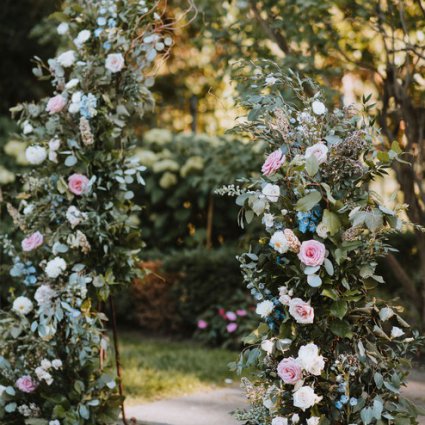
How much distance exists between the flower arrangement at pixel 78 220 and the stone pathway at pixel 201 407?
0.62 m

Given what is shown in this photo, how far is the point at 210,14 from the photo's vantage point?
223 inches

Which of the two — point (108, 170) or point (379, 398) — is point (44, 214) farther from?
point (379, 398)

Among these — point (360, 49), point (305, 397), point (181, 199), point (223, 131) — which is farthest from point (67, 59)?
point (181, 199)

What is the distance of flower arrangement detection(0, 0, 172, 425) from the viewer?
11.4 feet

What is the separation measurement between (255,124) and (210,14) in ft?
10.4

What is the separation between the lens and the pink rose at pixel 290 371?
246cm

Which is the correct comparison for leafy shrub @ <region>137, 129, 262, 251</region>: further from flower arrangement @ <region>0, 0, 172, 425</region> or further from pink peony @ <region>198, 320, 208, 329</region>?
flower arrangement @ <region>0, 0, 172, 425</region>

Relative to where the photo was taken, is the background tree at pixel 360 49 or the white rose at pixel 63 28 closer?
the white rose at pixel 63 28

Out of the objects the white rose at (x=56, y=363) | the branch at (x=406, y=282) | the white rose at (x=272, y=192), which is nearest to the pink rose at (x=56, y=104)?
the white rose at (x=56, y=363)

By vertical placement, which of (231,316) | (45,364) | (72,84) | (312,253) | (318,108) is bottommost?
(231,316)

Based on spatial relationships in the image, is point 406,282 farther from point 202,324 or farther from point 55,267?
point 55,267

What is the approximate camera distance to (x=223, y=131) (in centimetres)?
725

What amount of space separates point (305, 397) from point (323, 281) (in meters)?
0.41

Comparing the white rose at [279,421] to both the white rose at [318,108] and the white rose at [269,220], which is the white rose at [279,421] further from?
the white rose at [318,108]
